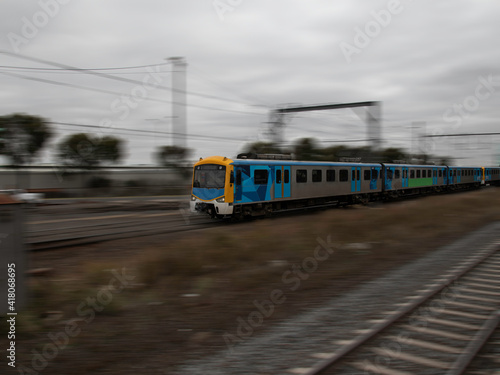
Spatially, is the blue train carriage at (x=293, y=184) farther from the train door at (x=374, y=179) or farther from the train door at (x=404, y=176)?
the train door at (x=404, y=176)

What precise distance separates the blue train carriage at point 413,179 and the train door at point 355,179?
13.8 feet

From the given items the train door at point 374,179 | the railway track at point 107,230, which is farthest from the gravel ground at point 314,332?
the train door at point 374,179

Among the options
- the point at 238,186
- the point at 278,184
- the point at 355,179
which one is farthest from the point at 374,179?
the point at 238,186

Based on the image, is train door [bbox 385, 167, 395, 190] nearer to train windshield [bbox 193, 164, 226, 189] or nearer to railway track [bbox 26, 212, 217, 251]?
railway track [bbox 26, 212, 217, 251]

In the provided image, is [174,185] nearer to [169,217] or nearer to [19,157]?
[19,157]

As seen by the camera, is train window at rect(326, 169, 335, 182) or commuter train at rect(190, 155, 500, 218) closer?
commuter train at rect(190, 155, 500, 218)

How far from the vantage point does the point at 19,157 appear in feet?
98.5

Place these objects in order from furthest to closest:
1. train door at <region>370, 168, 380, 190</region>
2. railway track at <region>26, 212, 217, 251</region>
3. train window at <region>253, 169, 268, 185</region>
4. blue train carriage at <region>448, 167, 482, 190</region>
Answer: blue train carriage at <region>448, 167, 482, 190</region>, train door at <region>370, 168, 380, 190</region>, train window at <region>253, 169, 268, 185</region>, railway track at <region>26, 212, 217, 251</region>

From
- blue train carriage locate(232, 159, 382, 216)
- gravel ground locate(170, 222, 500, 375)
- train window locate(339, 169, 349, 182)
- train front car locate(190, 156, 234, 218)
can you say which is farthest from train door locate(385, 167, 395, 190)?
gravel ground locate(170, 222, 500, 375)

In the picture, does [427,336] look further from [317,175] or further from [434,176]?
[434,176]

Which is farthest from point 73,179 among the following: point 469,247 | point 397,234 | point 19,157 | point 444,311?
point 444,311

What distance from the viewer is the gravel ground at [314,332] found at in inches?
169

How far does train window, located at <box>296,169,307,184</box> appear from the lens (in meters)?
19.7

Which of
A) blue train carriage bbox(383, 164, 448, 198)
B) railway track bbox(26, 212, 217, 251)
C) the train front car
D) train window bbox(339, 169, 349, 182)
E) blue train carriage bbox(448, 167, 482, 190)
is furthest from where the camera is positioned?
blue train carriage bbox(448, 167, 482, 190)
